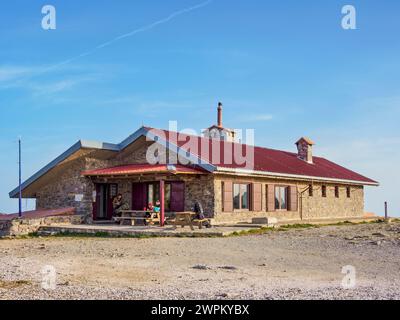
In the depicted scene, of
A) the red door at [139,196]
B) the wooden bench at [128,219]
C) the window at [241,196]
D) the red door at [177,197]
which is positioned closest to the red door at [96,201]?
the red door at [139,196]

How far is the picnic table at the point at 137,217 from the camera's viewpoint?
2220 centimetres

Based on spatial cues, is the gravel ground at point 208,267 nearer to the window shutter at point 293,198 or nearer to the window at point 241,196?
the window at point 241,196

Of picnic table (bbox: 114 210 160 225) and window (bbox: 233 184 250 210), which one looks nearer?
picnic table (bbox: 114 210 160 225)

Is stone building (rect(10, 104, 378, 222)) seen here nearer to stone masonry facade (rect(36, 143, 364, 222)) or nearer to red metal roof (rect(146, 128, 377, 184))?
stone masonry facade (rect(36, 143, 364, 222))

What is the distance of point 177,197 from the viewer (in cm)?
2377

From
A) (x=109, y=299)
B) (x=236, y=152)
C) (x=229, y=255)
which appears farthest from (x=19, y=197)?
(x=109, y=299)

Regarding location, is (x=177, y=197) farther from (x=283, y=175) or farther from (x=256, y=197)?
(x=283, y=175)

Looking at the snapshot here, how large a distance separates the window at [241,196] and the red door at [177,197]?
7.46 ft

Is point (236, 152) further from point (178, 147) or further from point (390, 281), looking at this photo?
point (390, 281)

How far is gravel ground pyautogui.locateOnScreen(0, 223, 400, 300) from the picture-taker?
28.3 ft

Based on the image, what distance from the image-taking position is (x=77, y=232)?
21219mm

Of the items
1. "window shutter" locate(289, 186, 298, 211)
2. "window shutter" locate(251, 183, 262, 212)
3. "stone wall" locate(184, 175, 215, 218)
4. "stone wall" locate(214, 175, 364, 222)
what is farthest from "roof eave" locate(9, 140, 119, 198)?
"window shutter" locate(289, 186, 298, 211)

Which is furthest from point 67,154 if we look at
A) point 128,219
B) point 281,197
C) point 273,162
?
point 281,197
